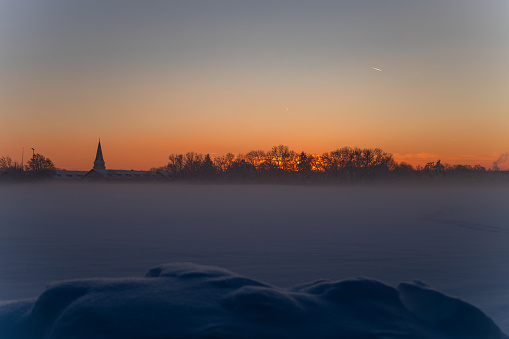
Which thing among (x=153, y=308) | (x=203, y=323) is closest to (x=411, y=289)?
(x=203, y=323)

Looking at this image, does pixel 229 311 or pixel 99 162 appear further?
pixel 99 162

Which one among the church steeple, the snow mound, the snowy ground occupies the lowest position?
the snowy ground

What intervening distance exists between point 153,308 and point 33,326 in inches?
28.8

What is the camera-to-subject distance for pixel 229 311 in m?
2.34

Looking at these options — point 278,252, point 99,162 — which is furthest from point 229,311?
point 99,162

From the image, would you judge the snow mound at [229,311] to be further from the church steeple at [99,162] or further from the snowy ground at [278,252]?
the church steeple at [99,162]

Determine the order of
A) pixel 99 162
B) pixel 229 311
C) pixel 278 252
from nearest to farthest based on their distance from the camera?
pixel 229 311, pixel 278 252, pixel 99 162

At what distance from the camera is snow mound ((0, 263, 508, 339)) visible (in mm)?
2186

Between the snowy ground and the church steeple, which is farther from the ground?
the church steeple

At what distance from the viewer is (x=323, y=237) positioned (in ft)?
27.6

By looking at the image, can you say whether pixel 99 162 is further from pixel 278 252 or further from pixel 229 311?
pixel 229 311

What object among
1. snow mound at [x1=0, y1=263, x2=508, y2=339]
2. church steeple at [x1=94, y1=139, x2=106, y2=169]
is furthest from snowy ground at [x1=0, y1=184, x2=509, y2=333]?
church steeple at [x1=94, y1=139, x2=106, y2=169]

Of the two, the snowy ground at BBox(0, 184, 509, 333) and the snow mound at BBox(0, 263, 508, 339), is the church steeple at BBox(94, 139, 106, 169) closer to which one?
the snowy ground at BBox(0, 184, 509, 333)

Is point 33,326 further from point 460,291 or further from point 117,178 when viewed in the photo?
point 117,178
